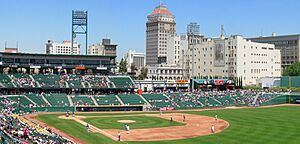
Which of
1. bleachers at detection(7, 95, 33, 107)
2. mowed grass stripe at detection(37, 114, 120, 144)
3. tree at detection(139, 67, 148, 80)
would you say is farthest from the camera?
tree at detection(139, 67, 148, 80)

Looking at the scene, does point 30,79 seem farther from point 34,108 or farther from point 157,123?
point 157,123

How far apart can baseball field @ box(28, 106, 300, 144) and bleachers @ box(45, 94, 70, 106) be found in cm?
713

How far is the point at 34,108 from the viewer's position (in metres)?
76.1

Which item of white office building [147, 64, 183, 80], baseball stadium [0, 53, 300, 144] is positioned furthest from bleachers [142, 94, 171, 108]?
white office building [147, 64, 183, 80]

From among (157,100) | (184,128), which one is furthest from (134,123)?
(157,100)

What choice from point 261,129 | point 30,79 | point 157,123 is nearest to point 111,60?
point 30,79

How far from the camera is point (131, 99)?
89.1 m

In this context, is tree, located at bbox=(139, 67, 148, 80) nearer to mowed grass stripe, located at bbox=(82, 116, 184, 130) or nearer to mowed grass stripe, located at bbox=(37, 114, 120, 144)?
mowed grass stripe, located at bbox=(82, 116, 184, 130)

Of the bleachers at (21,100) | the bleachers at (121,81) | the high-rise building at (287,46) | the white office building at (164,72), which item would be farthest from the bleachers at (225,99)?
the high-rise building at (287,46)

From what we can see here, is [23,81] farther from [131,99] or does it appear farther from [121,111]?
[131,99]

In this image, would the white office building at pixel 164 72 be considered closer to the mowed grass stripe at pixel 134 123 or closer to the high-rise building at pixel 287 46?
the high-rise building at pixel 287 46

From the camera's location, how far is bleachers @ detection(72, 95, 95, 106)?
271 ft

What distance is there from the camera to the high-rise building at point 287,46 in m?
180

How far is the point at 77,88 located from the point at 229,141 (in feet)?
171
